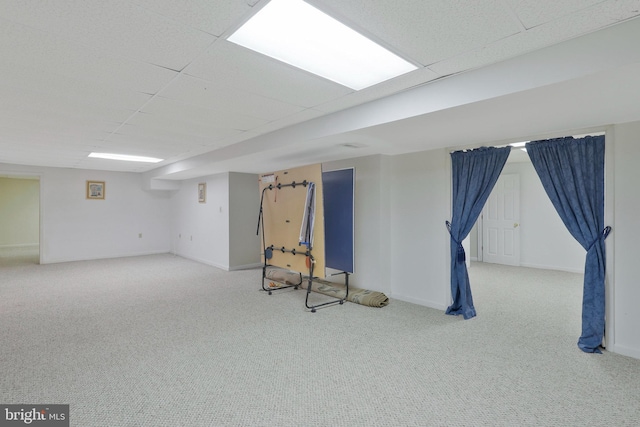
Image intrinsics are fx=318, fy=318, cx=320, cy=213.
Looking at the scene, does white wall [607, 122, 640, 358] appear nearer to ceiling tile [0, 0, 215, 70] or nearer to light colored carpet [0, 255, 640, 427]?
light colored carpet [0, 255, 640, 427]

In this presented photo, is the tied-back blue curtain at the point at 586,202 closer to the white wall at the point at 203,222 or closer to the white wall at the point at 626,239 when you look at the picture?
the white wall at the point at 626,239

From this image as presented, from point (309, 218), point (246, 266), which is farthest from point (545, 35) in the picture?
point (246, 266)

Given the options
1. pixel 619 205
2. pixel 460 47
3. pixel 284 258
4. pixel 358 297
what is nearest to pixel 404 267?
pixel 358 297

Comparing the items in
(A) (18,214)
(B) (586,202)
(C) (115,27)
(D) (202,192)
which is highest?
(C) (115,27)

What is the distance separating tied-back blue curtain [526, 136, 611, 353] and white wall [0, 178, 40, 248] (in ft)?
42.9

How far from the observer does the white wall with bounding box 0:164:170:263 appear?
743 cm

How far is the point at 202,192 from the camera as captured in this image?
755 cm

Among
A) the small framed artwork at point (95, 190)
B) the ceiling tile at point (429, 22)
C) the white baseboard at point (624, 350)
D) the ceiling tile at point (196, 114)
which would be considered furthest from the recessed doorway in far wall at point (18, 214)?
the white baseboard at point (624, 350)

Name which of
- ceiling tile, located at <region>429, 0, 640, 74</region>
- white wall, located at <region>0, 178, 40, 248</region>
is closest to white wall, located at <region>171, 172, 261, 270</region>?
ceiling tile, located at <region>429, 0, 640, 74</region>

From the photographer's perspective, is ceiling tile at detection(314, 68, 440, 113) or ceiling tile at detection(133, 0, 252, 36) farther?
ceiling tile at detection(314, 68, 440, 113)

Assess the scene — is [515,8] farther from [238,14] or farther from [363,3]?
[238,14]

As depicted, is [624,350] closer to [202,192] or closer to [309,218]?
[309,218]

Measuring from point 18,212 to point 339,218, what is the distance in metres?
10.9

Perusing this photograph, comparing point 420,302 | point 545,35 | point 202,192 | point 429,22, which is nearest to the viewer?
point 429,22
